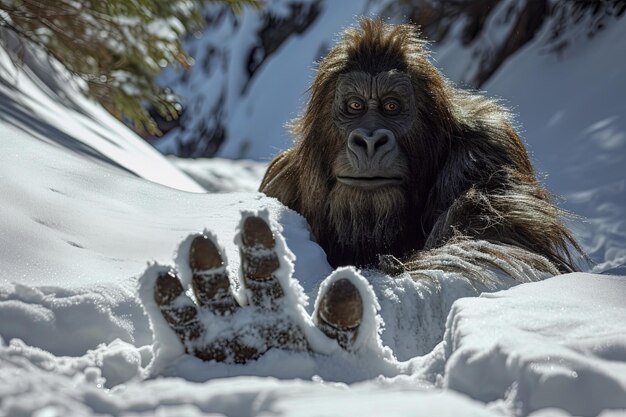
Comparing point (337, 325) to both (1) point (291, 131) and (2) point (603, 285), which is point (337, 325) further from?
(1) point (291, 131)

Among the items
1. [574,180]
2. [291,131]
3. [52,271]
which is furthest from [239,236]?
[574,180]

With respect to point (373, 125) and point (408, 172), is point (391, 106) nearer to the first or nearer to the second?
point (373, 125)

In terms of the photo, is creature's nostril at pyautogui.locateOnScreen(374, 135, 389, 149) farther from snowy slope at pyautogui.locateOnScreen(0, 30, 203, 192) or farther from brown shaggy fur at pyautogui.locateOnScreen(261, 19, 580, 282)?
snowy slope at pyautogui.locateOnScreen(0, 30, 203, 192)

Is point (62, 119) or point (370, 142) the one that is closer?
point (370, 142)

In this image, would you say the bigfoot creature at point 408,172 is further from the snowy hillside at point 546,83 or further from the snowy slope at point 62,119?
the snowy slope at point 62,119

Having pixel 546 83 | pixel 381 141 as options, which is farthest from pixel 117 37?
pixel 546 83

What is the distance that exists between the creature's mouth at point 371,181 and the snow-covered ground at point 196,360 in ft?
0.91

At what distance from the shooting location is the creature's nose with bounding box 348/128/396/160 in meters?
3.40

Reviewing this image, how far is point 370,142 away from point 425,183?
357mm

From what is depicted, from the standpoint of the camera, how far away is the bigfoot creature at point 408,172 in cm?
326

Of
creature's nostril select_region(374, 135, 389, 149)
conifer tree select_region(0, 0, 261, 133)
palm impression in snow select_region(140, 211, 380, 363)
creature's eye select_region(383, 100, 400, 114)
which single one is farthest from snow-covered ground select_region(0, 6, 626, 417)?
conifer tree select_region(0, 0, 261, 133)

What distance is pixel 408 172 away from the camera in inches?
140

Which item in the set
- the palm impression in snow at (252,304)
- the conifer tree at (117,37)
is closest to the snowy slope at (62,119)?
the conifer tree at (117,37)

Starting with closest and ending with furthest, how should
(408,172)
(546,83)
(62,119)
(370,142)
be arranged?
(370,142)
(408,172)
(62,119)
(546,83)
